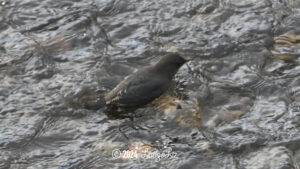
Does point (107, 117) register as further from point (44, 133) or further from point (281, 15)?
point (281, 15)

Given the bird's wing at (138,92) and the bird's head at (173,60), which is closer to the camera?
the bird's wing at (138,92)

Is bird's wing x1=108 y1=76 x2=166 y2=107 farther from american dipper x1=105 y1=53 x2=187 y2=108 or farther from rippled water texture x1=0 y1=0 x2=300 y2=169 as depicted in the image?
rippled water texture x1=0 y1=0 x2=300 y2=169

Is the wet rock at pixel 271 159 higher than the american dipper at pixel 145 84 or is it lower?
lower

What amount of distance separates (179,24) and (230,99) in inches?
62.8

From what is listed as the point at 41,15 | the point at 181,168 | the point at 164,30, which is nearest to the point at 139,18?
the point at 164,30

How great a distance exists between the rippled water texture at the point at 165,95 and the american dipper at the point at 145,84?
0.11 meters

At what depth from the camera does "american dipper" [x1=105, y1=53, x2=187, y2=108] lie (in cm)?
575

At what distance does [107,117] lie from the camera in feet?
18.7

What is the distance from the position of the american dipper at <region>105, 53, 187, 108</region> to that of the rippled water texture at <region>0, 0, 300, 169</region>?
109 mm

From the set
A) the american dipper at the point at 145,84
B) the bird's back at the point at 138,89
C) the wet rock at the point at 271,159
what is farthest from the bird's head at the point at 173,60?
the wet rock at the point at 271,159

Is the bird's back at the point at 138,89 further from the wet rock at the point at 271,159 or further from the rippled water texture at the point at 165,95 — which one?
the wet rock at the point at 271,159

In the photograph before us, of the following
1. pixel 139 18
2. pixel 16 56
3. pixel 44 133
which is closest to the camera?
pixel 44 133

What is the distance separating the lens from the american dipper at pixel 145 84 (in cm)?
575

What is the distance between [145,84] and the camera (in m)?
5.85
